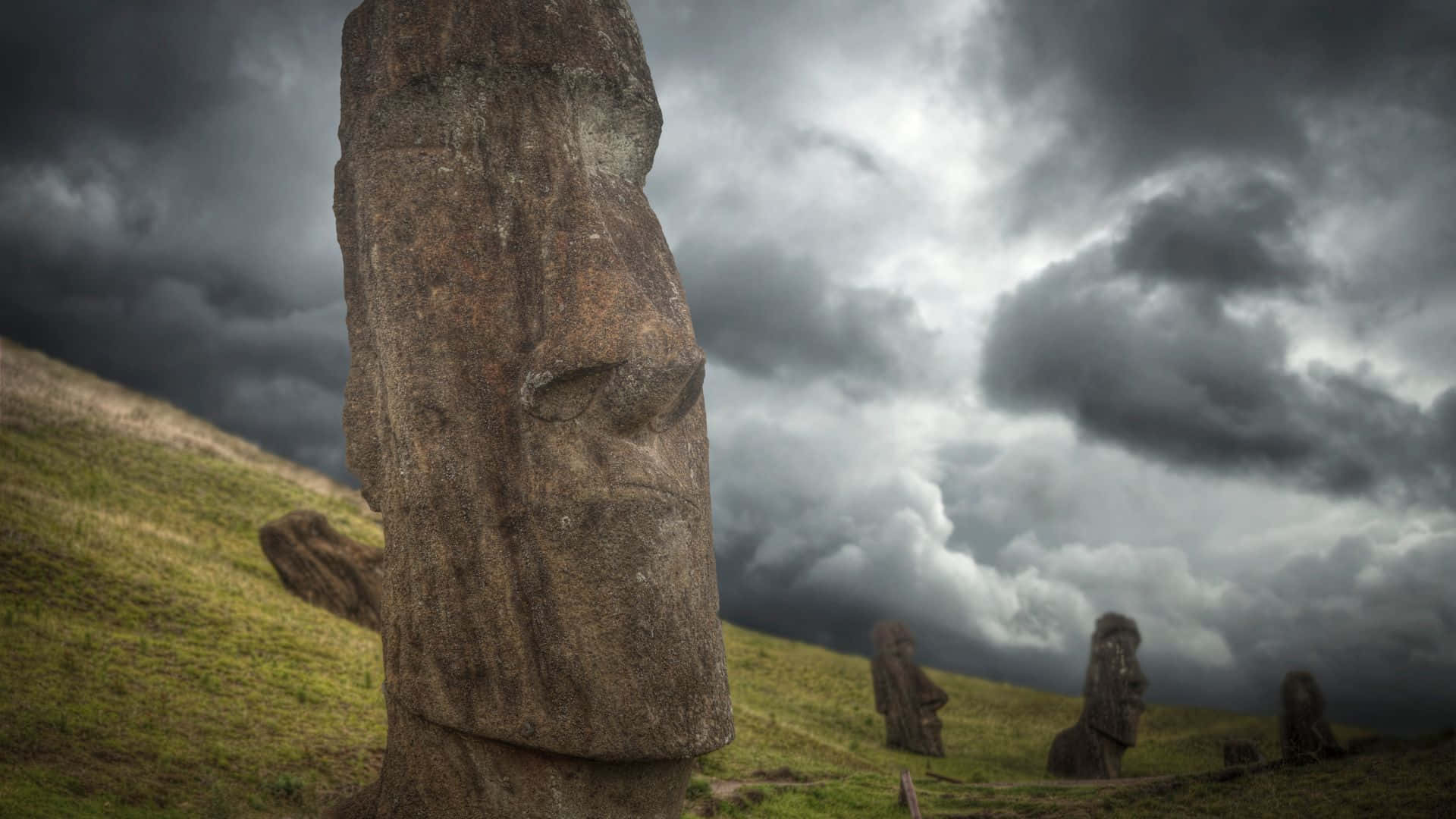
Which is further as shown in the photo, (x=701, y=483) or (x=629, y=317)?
(x=701, y=483)

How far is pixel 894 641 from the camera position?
2850 centimetres

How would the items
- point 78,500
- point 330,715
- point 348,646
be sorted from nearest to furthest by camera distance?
point 330,715
point 348,646
point 78,500

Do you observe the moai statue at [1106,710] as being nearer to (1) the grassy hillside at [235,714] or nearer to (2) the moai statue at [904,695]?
(1) the grassy hillside at [235,714]

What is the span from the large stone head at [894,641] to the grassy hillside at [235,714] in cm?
246

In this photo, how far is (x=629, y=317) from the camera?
25.0 feet

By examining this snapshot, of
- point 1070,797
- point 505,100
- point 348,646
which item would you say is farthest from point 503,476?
point 348,646

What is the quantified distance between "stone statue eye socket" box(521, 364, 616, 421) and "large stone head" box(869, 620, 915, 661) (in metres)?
22.6

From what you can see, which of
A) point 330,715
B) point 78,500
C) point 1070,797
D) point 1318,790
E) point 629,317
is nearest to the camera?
point 629,317

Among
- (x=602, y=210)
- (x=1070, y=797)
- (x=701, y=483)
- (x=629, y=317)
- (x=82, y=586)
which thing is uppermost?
(x=602, y=210)

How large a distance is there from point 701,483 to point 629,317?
1574 mm

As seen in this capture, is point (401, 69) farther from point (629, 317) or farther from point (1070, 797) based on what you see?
point (1070, 797)

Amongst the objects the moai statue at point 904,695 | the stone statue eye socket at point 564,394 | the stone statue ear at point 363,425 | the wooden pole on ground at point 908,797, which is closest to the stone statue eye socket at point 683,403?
the stone statue eye socket at point 564,394

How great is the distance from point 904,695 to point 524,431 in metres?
21.8

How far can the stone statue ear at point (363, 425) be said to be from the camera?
8742 millimetres
